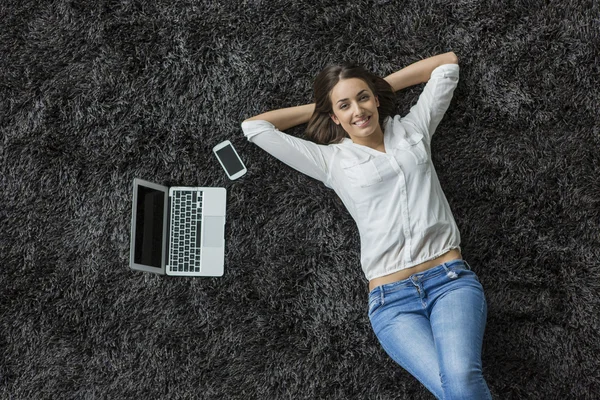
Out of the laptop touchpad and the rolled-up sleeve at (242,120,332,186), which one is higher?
the rolled-up sleeve at (242,120,332,186)

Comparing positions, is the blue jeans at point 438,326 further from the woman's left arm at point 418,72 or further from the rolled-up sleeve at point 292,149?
the woman's left arm at point 418,72

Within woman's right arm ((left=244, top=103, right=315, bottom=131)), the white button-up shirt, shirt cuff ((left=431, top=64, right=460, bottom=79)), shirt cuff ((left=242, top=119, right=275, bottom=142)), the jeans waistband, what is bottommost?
the jeans waistband

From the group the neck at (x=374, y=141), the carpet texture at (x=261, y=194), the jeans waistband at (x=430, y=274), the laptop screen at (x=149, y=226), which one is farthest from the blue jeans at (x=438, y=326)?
the laptop screen at (x=149, y=226)

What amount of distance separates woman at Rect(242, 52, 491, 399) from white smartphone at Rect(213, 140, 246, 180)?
0.20 metres

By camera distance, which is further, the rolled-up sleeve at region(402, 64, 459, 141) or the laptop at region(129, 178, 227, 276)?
the laptop at region(129, 178, 227, 276)

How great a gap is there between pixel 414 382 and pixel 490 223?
2.61ft

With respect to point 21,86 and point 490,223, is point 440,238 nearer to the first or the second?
point 490,223

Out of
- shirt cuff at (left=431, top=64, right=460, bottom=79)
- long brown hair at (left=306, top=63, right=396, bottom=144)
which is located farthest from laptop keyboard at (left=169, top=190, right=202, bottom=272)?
shirt cuff at (left=431, top=64, right=460, bottom=79)

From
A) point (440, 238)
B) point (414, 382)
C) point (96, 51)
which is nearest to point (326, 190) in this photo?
point (440, 238)

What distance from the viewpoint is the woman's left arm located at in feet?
7.12

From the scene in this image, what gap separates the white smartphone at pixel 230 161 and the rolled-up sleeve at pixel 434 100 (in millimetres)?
778

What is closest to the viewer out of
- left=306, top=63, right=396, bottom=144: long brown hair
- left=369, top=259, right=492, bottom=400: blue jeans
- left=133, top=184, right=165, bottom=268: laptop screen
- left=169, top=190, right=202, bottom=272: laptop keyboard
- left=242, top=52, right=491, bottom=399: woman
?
left=369, top=259, right=492, bottom=400: blue jeans

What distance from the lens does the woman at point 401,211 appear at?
188 centimetres

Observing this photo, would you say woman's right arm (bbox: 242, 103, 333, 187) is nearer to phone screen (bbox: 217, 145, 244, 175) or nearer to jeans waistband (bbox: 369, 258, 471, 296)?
phone screen (bbox: 217, 145, 244, 175)
